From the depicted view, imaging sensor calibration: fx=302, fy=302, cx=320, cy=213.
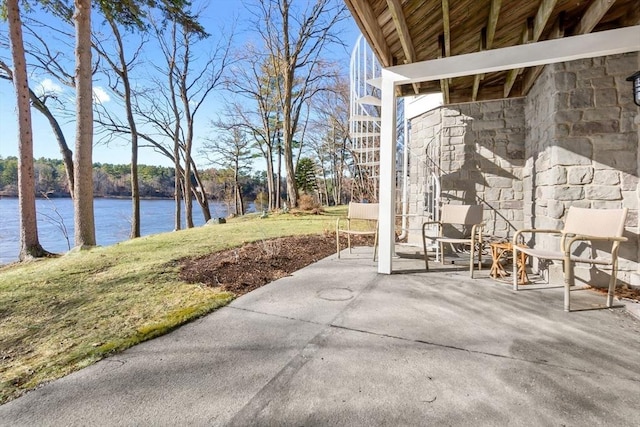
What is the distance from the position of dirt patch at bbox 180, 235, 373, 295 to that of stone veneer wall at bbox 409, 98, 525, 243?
2.12 meters

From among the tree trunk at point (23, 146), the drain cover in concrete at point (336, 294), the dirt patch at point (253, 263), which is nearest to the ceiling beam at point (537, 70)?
the drain cover in concrete at point (336, 294)

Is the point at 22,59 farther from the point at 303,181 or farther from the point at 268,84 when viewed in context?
the point at 303,181

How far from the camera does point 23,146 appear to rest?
577 cm

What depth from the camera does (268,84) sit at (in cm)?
1631

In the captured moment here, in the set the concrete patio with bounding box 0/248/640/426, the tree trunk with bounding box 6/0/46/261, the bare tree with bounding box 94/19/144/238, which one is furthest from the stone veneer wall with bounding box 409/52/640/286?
the bare tree with bounding box 94/19/144/238

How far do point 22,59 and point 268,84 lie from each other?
11.7m

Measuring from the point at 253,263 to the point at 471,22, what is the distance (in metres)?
3.69

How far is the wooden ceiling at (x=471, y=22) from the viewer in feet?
8.27

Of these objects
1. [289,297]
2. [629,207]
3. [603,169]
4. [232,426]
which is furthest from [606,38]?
[232,426]

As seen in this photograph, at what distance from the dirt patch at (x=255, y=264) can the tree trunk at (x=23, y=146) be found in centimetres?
428

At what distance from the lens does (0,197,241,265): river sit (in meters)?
8.61

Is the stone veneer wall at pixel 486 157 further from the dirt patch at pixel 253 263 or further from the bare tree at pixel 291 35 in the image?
the bare tree at pixel 291 35

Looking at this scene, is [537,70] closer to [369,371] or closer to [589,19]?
[589,19]

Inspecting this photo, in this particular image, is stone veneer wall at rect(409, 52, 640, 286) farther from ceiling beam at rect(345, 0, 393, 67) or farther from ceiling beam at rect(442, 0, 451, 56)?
ceiling beam at rect(345, 0, 393, 67)
